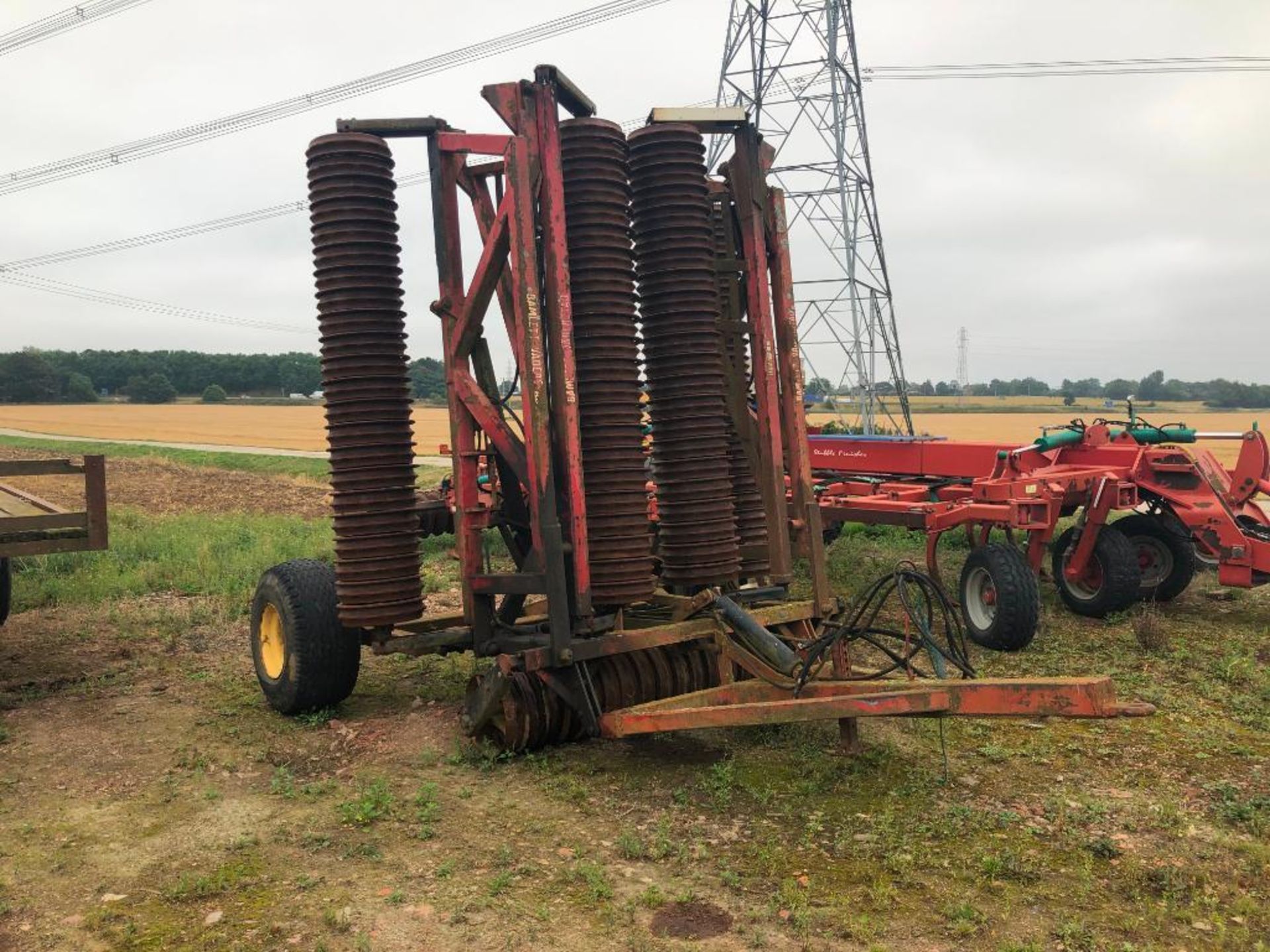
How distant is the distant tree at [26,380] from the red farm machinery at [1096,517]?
296 feet

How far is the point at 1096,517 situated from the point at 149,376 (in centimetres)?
9677

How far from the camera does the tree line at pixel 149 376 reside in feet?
273

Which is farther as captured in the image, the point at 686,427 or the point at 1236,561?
the point at 1236,561

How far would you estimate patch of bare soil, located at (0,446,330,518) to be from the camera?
18547mm

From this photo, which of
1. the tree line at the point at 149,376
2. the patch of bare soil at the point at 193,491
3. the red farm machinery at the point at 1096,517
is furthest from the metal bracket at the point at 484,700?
the tree line at the point at 149,376

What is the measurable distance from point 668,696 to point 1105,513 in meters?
4.60

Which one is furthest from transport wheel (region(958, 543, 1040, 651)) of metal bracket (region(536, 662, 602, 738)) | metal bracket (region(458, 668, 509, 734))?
metal bracket (region(458, 668, 509, 734))

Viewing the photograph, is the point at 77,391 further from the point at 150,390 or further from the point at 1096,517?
the point at 1096,517

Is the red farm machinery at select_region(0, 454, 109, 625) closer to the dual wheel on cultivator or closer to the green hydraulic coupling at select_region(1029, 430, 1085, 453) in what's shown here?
the dual wheel on cultivator

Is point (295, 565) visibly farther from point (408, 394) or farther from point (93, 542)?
point (93, 542)

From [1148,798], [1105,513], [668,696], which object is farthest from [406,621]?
[1105,513]

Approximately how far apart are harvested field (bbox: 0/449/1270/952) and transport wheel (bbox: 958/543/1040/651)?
43 centimetres

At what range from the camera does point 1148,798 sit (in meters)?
4.41

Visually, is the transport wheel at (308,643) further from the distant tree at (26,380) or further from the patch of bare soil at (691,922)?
the distant tree at (26,380)
